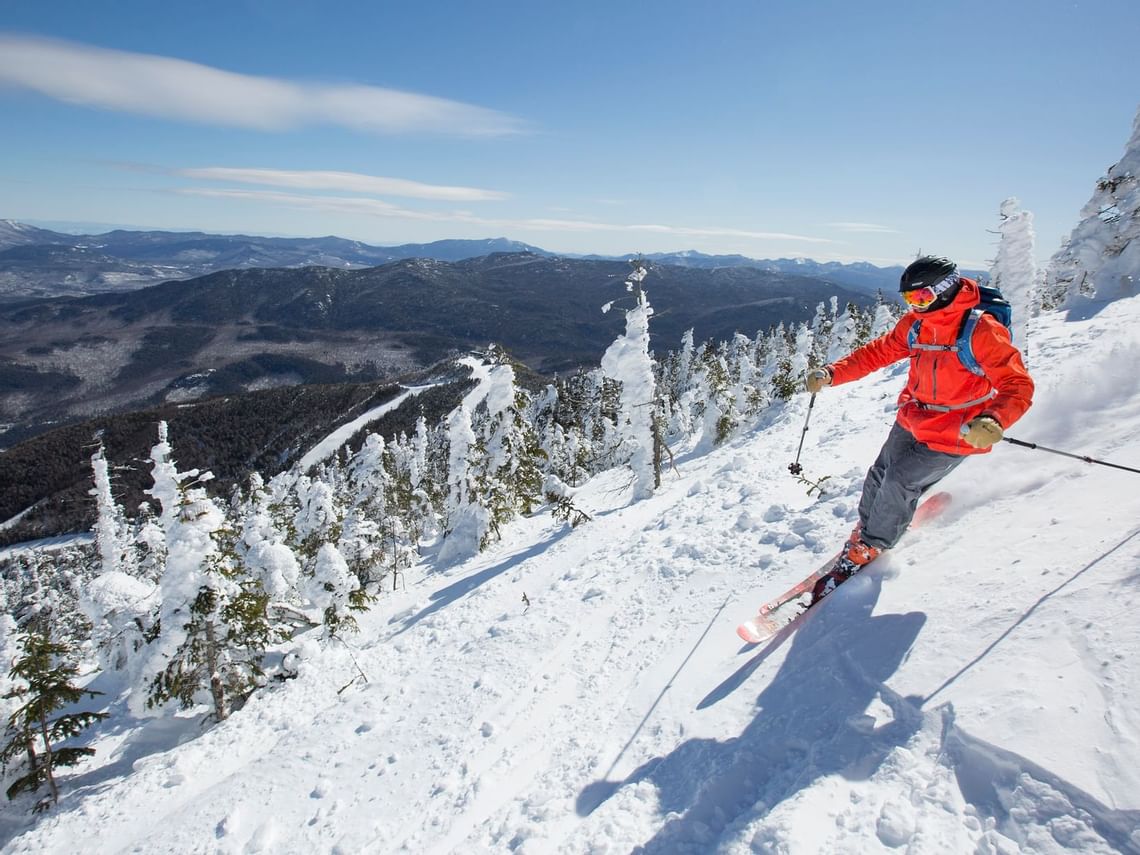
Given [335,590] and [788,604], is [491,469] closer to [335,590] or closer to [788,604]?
[335,590]

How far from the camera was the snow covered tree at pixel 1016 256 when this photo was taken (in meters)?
20.2

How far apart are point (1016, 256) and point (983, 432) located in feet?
73.9

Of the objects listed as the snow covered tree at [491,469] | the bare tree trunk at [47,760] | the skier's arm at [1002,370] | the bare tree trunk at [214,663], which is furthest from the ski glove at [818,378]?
the bare tree trunk at [47,760]

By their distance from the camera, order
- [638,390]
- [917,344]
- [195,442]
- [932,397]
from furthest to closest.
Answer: [195,442], [638,390], [917,344], [932,397]

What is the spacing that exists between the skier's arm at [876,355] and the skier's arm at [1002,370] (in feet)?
3.13

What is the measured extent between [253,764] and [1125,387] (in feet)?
44.6

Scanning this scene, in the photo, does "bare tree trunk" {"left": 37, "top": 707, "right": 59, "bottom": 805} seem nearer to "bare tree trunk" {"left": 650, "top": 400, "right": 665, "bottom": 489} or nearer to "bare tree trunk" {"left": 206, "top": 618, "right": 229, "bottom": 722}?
"bare tree trunk" {"left": 206, "top": 618, "right": 229, "bottom": 722}

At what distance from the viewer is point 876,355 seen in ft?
19.9

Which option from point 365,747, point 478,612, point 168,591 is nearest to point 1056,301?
point 478,612

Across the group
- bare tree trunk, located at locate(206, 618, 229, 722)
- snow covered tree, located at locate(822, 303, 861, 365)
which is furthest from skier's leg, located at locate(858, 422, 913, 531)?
snow covered tree, located at locate(822, 303, 861, 365)

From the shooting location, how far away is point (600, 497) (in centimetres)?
2773

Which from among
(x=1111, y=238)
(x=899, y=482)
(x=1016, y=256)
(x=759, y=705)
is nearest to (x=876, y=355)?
(x=899, y=482)

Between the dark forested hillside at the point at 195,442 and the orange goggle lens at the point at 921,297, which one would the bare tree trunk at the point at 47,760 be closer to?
the orange goggle lens at the point at 921,297

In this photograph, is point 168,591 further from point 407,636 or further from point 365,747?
point 365,747
